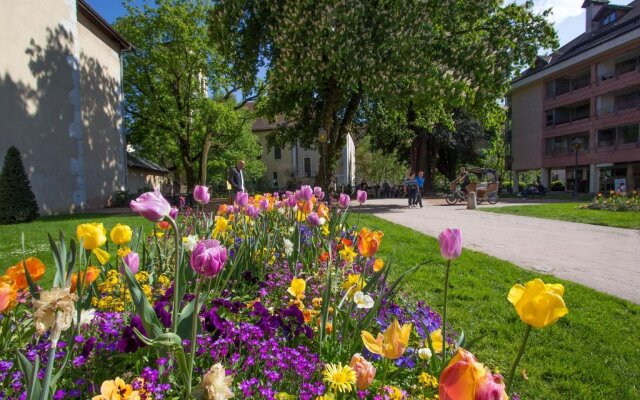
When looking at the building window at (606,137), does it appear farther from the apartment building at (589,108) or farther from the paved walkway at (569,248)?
the paved walkway at (569,248)

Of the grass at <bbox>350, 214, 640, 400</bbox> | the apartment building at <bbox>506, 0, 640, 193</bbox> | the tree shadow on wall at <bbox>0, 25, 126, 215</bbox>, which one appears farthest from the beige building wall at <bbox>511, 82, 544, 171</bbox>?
the grass at <bbox>350, 214, 640, 400</bbox>

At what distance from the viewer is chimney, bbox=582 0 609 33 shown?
110 feet

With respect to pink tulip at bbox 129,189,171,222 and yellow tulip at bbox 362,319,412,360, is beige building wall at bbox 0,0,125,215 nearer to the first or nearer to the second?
pink tulip at bbox 129,189,171,222

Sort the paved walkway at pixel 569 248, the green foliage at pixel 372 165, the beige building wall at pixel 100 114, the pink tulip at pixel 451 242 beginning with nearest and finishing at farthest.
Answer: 1. the pink tulip at pixel 451 242
2. the paved walkway at pixel 569 248
3. the beige building wall at pixel 100 114
4. the green foliage at pixel 372 165

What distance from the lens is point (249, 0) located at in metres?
13.9

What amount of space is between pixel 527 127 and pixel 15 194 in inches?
1561

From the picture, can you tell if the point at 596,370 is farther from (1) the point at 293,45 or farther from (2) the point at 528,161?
(2) the point at 528,161

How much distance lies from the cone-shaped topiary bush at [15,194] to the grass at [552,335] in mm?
11843

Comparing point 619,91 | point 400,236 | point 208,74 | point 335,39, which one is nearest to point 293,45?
point 335,39

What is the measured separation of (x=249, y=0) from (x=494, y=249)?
12226 millimetres

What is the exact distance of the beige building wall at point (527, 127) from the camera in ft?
117

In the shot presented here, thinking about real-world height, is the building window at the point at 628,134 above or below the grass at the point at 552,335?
above

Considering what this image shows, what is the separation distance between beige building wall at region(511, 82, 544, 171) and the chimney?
6.40 meters

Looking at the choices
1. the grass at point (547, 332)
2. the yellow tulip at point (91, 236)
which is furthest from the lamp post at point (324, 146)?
the yellow tulip at point (91, 236)
